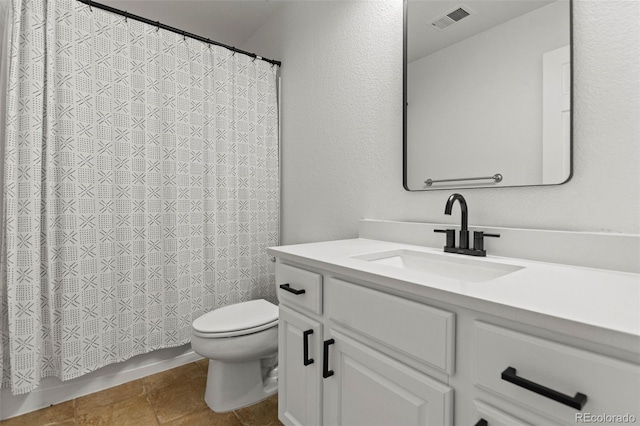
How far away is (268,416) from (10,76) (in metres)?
1.98

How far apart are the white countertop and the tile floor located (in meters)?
1.03

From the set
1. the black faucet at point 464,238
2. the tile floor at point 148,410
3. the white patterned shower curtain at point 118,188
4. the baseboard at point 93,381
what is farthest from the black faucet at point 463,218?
the baseboard at point 93,381

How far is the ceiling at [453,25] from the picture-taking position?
3.75 ft

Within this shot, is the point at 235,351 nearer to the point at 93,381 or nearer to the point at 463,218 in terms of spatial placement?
the point at 93,381

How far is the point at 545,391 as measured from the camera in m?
0.53

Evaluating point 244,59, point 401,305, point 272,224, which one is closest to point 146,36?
point 244,59

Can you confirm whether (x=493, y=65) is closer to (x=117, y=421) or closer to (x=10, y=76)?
(x=10, y=76)

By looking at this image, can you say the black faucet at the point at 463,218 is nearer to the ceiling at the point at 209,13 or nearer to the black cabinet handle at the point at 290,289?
the black cabinet handle at the point at 290,289

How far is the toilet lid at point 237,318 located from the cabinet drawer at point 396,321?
733 mm

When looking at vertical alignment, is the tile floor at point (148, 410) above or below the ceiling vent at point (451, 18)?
below

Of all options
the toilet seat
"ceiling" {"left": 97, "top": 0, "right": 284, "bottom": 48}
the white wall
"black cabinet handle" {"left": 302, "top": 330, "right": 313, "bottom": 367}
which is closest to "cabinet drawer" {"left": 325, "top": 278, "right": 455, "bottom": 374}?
"black cabinet handle" {"left": 302, "top": 330, "right": 313, "bottom": 367}

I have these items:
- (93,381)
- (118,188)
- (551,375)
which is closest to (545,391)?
(551,375)

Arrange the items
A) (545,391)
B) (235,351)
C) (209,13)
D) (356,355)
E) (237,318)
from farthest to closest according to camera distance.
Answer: (209,13), (237,318), (235,351), (356,355), (545,391)

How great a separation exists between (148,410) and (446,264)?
5.26 ft
